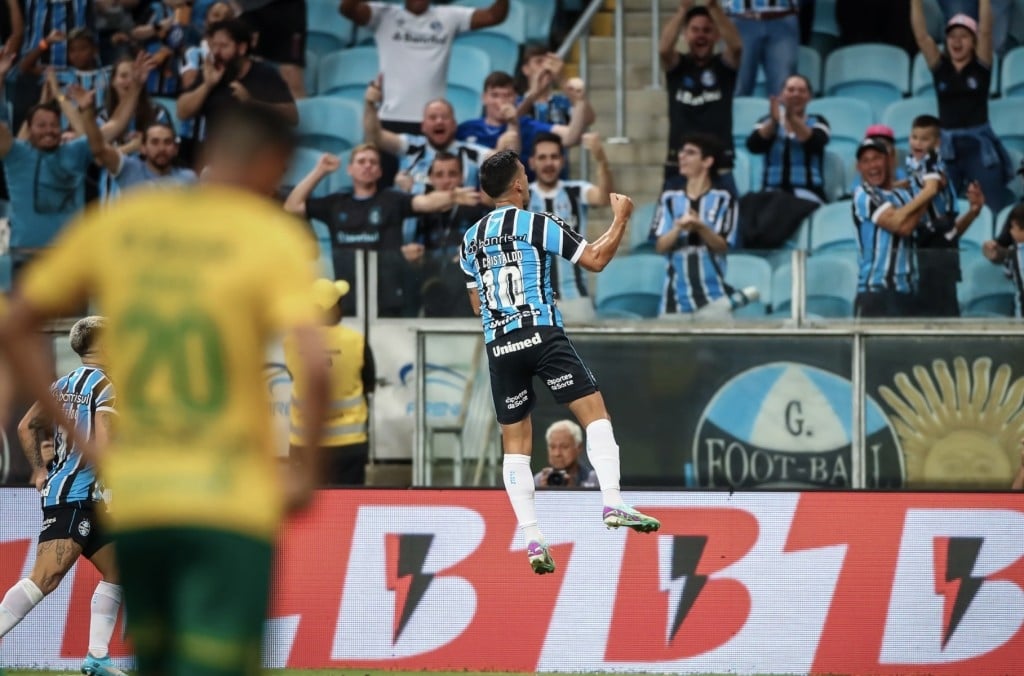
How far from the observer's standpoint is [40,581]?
930 centimetres

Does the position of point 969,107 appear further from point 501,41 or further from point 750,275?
point 501,41

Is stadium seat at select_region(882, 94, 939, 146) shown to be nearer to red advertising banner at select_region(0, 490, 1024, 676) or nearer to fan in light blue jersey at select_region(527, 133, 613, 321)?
fan in light blue jersey at select_region(527, 133, 613, 321)

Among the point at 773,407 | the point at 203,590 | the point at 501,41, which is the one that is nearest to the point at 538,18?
the point at 501,41

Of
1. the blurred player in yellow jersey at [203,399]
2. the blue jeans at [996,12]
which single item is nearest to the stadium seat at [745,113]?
the blue jeans at [996,12]

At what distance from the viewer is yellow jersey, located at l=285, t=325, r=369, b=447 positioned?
12.1 metres

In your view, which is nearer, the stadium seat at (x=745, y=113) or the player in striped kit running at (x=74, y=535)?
the player in striped kit running at (x=74, y=535)

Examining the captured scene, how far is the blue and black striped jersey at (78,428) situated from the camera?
9039 mm

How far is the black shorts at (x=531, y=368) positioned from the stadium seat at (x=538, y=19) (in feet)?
27.8

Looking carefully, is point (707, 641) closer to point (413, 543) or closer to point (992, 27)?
point (413, 543)

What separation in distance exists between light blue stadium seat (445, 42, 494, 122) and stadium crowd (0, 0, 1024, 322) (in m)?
0.03

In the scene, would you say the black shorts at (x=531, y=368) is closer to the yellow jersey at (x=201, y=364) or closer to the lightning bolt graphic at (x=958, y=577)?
the lightning bolt graphic at (x=958, y=577)

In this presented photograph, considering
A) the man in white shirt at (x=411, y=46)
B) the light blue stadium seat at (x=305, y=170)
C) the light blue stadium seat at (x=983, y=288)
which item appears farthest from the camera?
the man in white shirt at (x=411, y=46)

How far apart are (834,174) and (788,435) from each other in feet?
12.8

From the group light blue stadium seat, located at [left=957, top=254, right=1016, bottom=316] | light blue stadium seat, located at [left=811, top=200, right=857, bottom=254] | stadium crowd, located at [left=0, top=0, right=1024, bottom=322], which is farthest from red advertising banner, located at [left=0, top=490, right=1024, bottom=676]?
light blue stadium seat, located at [left=811, top=200, right=857, bottom=254]
